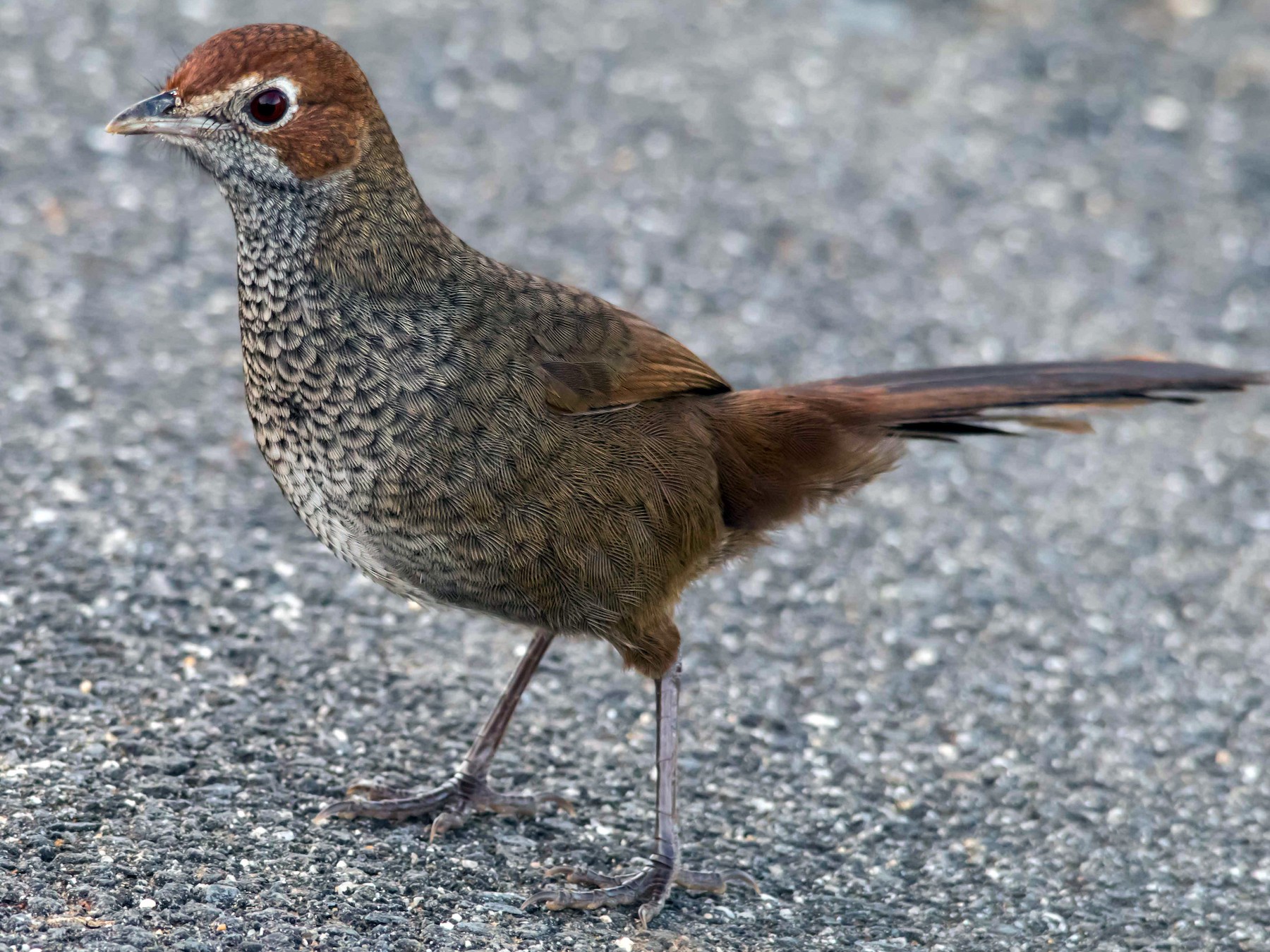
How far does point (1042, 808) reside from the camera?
14.4ft

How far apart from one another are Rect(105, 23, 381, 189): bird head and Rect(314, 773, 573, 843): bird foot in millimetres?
1594

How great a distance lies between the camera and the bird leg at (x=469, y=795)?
3.96 meters

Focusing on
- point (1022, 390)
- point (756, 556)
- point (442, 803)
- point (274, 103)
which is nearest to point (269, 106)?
point (274, 103)

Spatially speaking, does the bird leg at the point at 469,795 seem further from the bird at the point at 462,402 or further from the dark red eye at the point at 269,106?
the dark red eye at the point at 269,106

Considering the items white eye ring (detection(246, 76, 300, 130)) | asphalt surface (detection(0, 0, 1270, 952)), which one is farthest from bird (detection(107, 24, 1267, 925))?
asphalt surface (detection(0, 0, 1270, 952))

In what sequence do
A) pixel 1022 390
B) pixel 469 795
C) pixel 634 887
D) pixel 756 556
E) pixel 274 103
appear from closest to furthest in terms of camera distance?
1. pixel 274 103
2. pixel 634 887
3. pixel 1022 390
4. pixel 469 795
5. pixel 756 556


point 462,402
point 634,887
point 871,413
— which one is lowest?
point 634,887

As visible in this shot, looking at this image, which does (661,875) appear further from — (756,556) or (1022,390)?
(756,556)

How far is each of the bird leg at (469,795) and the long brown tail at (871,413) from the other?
2.30 feet

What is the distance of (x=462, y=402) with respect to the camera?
3.60 meters

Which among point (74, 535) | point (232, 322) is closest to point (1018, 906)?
point (74, 535)

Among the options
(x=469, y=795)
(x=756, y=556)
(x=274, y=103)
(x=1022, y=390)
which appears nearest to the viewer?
(x=274, y=103)

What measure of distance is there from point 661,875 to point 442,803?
653 mm

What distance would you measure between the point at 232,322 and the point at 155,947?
11.7 feet
